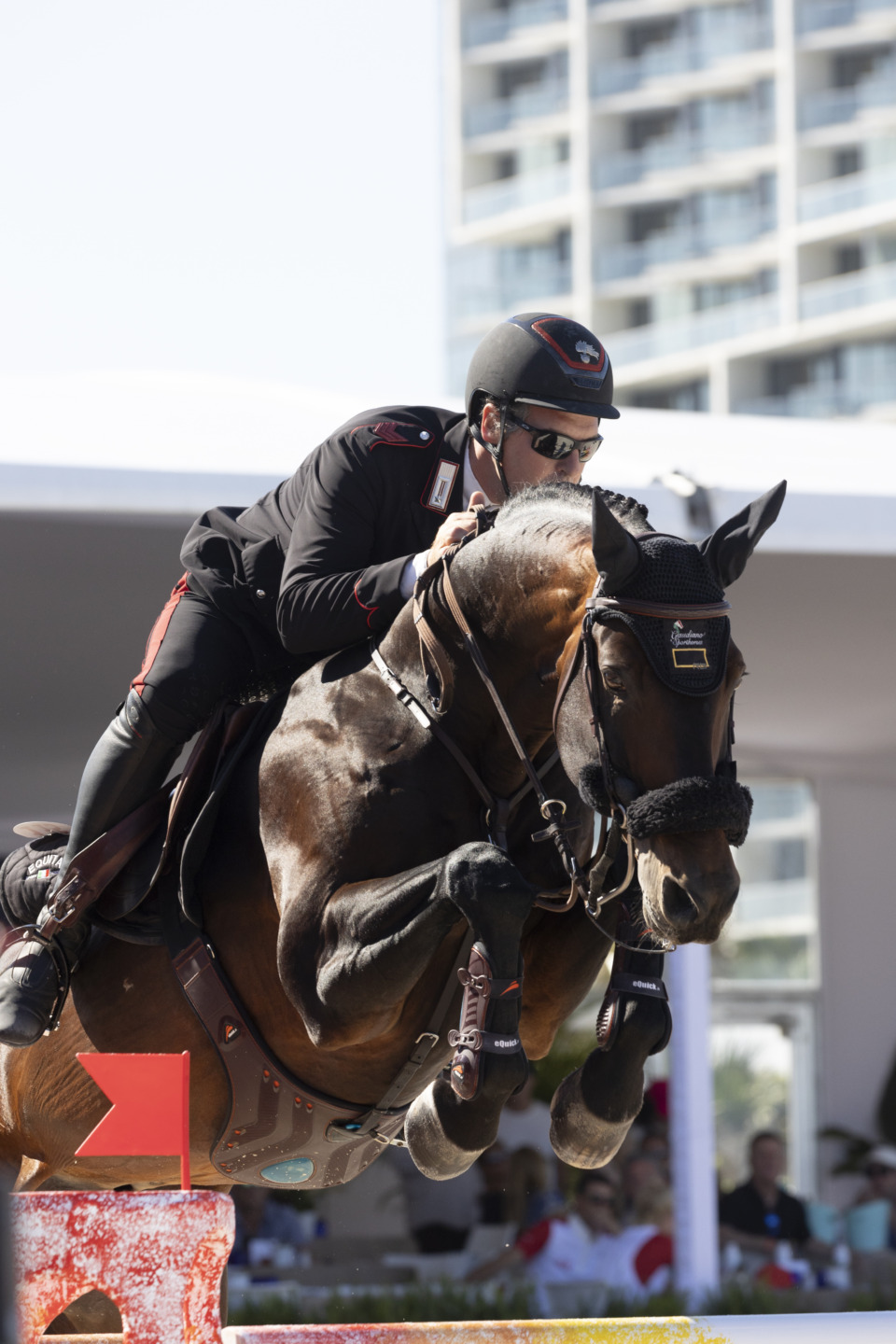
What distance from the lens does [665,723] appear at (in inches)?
94.8

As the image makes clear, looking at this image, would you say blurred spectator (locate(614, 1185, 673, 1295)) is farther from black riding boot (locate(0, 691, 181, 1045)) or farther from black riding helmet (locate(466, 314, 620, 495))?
black riding helmet (locate(466, 314, 620, 495))

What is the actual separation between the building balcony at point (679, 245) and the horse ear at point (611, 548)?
61.2 meters

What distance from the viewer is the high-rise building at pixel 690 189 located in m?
57.1

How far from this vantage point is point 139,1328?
2164 mm

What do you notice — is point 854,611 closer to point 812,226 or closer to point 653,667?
point 653,667

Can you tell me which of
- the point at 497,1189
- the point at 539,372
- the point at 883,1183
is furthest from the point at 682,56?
the point at 539,372

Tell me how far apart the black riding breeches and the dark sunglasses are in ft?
2.30

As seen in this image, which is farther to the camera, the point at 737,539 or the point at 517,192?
the point at 517,192

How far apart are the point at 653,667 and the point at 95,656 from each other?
399 centimetres

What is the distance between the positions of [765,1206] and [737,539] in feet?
22.4

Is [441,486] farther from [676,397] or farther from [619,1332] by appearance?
[676,397]

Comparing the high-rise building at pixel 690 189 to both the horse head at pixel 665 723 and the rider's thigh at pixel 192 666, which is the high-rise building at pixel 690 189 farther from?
the horse head at pixel 665 723

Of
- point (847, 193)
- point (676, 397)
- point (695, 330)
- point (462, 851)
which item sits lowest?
point (462, 851)

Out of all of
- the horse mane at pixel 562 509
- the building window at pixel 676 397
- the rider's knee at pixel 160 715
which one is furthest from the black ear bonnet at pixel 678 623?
the building window at pixel 676 397
